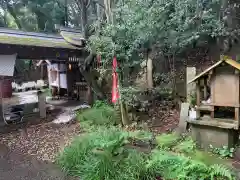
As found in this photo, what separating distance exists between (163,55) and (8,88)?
13276mm

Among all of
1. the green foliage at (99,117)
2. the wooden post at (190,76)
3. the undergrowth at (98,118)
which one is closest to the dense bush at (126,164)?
the wooden post at (190,76)

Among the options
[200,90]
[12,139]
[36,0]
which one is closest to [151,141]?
[200,90]

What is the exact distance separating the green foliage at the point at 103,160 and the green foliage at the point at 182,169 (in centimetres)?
30

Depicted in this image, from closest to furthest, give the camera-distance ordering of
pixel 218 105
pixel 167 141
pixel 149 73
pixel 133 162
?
pixel 133 162, pixel 218 105, pixel 167 141, pixel 149 73

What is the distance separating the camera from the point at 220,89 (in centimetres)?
554

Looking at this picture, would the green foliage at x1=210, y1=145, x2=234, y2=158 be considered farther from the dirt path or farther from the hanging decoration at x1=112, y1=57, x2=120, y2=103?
the dirt path

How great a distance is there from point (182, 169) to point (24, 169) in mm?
3678

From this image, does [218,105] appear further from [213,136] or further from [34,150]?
[34,150]

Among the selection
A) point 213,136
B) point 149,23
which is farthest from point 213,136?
point 149,23

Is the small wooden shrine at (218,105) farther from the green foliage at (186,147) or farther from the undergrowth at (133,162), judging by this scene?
the undergrowth at (133,162)

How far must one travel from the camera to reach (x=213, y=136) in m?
5.79

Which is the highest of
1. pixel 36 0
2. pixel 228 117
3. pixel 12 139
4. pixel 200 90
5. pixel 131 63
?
pixel 36 0

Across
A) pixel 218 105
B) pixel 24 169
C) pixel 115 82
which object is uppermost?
pixel 115 82

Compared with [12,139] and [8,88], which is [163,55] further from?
[8,88]
